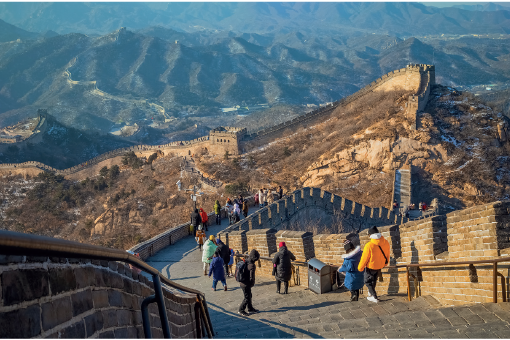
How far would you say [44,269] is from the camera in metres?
2.34

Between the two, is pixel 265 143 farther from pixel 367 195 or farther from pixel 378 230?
pixel 378 230

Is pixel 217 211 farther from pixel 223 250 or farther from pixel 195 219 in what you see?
pixel 223 250

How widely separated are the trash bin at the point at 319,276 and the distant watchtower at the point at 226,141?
115 feet

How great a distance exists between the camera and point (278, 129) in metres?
45.8

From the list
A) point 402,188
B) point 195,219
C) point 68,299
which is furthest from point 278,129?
point 68,299

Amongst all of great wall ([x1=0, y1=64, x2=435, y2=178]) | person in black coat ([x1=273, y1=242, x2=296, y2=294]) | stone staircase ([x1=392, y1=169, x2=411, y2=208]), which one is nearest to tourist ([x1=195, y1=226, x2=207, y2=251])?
person in black coat ([x1=273, y1=242, x2=296, y2=294])

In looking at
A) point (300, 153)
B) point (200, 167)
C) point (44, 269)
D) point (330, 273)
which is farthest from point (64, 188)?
point (44, 269)

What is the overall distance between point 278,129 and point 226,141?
5721 millimetres

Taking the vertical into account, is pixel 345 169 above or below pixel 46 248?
above

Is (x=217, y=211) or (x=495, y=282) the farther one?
(x=217, y=211)

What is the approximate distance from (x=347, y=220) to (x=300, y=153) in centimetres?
1989

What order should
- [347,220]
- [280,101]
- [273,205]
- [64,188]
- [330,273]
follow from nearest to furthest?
[330,273], [273,205], [347,220], [64,188], [280,101]

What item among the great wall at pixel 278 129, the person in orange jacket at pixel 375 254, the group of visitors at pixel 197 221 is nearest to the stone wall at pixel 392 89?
the great wall at pixel 278 129

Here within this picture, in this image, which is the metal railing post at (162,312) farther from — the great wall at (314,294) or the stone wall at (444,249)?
the stone wall at (444,249)
